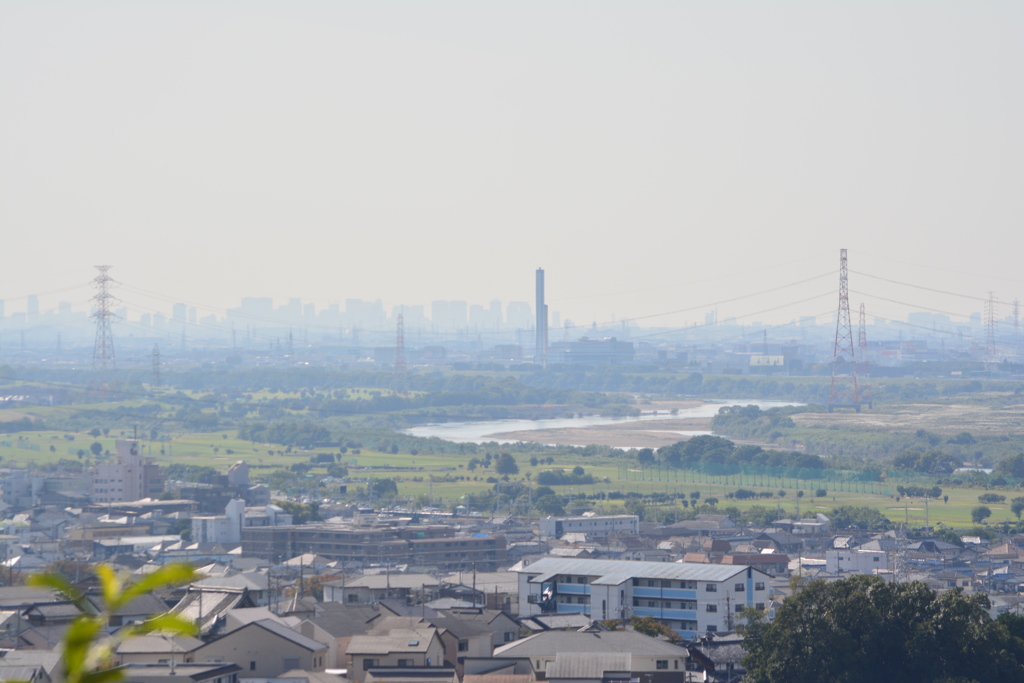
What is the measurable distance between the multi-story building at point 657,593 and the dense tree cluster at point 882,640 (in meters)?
2.10

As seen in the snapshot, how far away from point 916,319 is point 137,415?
79.5 metres

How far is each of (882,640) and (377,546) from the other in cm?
792

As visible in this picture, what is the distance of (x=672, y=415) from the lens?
1483 inches

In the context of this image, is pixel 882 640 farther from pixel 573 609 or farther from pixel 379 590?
pixel 379 590

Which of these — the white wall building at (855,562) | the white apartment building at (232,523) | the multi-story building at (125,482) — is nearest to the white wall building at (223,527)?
the white apartment building at (232,523)

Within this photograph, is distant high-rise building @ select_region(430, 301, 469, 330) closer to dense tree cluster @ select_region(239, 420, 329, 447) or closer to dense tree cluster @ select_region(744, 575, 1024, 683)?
dense tree cluster @ select_region(239, 420, 329, 447)

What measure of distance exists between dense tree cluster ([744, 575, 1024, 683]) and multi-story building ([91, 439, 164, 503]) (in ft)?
43.3

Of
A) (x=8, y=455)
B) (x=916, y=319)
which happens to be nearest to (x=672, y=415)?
(x=8, y=455)

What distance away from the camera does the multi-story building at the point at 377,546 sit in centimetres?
1345

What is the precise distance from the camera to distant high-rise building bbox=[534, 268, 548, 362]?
54156mm

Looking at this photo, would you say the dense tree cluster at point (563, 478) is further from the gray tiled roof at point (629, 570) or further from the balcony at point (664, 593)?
the balcony at point (664, 593)

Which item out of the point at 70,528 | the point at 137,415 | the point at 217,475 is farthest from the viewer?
the point at 137,415

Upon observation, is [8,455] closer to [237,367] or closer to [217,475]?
[217,475]

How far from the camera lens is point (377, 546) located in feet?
44.5
